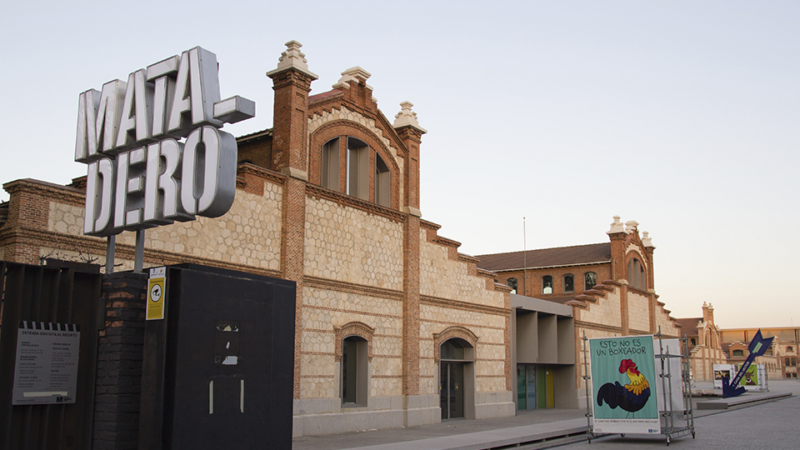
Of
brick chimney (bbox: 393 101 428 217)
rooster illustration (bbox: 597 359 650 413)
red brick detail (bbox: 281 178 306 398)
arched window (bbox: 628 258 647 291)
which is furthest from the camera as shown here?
arched window (bbox: 628 258 647 291)

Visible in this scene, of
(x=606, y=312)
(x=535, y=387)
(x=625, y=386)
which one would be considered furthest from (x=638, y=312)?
(x=625, y=386)

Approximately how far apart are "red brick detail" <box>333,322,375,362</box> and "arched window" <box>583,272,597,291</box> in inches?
981

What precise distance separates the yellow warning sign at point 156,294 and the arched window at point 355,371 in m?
12.4

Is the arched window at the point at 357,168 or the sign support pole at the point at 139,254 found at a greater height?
the arched window at the point at 357,168

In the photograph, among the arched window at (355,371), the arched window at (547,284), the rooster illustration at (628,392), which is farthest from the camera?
the arched window at (547,284)

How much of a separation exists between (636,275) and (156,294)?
126ft

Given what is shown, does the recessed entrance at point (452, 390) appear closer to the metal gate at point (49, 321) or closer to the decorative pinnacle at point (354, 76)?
the decorative pinnacle at point (354, 76)

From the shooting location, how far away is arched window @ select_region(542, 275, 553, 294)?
45.6 meters

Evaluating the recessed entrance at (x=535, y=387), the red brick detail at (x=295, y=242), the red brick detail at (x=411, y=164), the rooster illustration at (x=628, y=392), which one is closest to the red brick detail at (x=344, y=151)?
the red brick detail at (x=411, y=164)

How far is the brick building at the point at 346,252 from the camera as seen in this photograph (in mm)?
16641

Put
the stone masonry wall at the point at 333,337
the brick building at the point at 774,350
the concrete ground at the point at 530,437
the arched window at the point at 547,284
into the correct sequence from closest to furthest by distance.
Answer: the concrete ground at the point at 530,437
the stone masonry wall at the point at 333,337
the arched window at the point at 547,284
the brick building at the point at 774,350

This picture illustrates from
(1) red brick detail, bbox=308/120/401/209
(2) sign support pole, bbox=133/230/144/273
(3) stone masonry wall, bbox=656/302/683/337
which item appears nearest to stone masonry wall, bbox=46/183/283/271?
(1) red brick detail, bbox=308/120/401/209

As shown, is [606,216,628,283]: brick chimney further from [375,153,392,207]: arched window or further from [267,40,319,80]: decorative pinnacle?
[267,40,319,80]: decorative pinnacle

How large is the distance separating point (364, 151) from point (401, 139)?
2242mm
